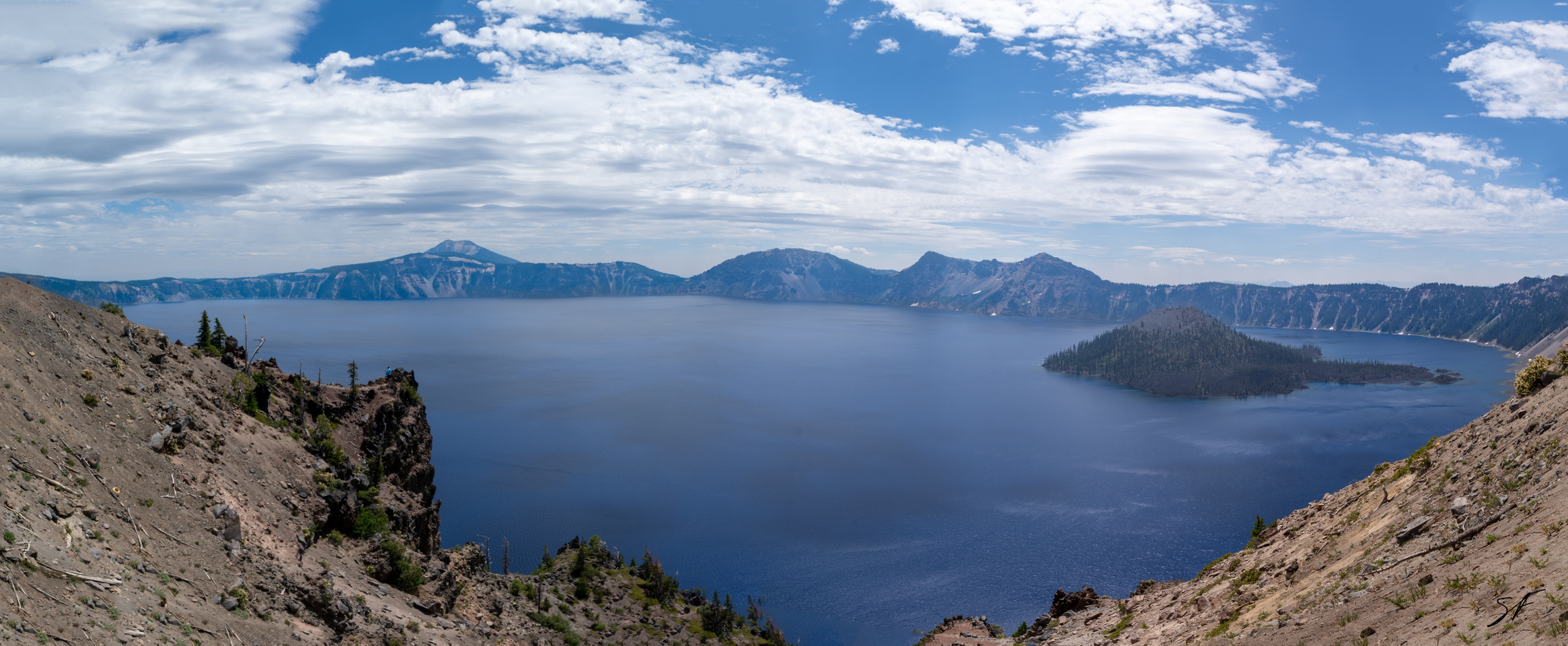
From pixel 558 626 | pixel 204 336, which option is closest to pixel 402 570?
pixel 558 626

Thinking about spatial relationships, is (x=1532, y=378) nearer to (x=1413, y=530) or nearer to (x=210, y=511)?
(x=1413, y=530)

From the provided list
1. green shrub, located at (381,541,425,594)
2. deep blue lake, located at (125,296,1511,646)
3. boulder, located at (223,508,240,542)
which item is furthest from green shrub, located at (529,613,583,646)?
deep blue lake, located at (125,296,1511,646)

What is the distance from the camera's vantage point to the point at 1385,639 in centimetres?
2014

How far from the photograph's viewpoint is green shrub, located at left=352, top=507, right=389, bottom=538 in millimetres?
44812

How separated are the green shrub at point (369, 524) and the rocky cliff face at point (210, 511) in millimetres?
198

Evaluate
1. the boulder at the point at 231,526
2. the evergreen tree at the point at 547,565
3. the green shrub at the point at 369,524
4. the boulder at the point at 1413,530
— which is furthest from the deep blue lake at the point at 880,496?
the boulder at the point at 231,526

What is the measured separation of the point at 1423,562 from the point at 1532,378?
14.6 m

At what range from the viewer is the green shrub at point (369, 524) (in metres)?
44.8

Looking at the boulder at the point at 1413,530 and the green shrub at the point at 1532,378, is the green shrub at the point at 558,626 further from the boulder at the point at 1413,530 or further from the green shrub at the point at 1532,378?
the green shrub at the point at 1532,378

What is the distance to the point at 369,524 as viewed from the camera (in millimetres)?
45438

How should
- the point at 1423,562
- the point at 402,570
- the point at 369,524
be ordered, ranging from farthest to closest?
the point at 369,524, the point at 402,570, the point at 1423,562

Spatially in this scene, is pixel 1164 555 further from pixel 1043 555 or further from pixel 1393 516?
pixel 1393 516

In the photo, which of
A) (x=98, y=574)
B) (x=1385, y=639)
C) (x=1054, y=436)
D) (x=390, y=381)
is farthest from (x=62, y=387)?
(x=1054, y=436)

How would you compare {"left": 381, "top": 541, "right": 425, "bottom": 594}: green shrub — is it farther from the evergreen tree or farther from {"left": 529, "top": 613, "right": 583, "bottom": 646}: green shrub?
the evergreen tree
